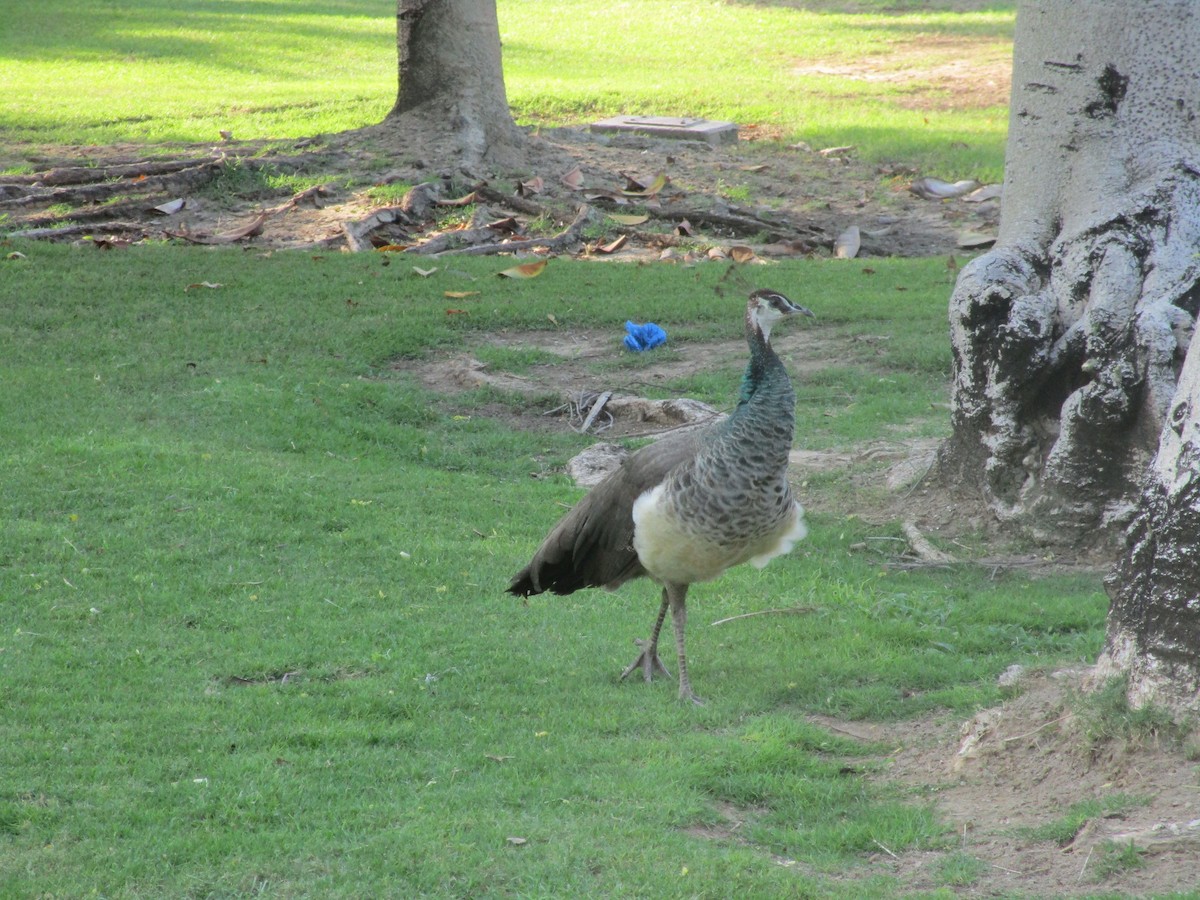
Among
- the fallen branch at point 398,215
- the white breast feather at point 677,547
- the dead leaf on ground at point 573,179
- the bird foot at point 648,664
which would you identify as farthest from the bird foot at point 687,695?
the dead leaf on ground at point 573,179

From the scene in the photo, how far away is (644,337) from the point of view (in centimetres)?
1099

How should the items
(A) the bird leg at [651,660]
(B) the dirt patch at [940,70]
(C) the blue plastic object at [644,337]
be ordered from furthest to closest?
1. (B) the dirt patch at [940,70]
2. (C) the blue plastic object at [644,337]
3. (A) the bird leg at [651,660]

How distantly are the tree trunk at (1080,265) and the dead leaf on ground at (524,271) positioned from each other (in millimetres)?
5788

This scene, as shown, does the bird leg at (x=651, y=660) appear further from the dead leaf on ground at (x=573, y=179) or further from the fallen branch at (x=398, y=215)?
the dead leaf on ground at (x=573, y=179)

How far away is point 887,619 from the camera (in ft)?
21.3

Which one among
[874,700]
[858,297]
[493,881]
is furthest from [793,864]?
[858,297]

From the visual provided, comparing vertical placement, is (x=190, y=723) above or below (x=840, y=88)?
below

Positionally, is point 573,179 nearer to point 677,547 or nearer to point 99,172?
point 99,172

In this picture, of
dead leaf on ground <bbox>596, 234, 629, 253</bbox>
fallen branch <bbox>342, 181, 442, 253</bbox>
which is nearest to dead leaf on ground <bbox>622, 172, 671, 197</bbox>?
dead leaf on ground <bbox>596, 234, 629, 253</bbox>

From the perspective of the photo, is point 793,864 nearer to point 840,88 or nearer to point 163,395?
point 163,395

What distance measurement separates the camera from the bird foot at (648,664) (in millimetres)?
5992

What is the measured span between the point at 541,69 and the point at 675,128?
724 centimetres

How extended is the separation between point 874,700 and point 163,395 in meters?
5.77

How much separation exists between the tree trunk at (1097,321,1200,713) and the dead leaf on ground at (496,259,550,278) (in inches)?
338
